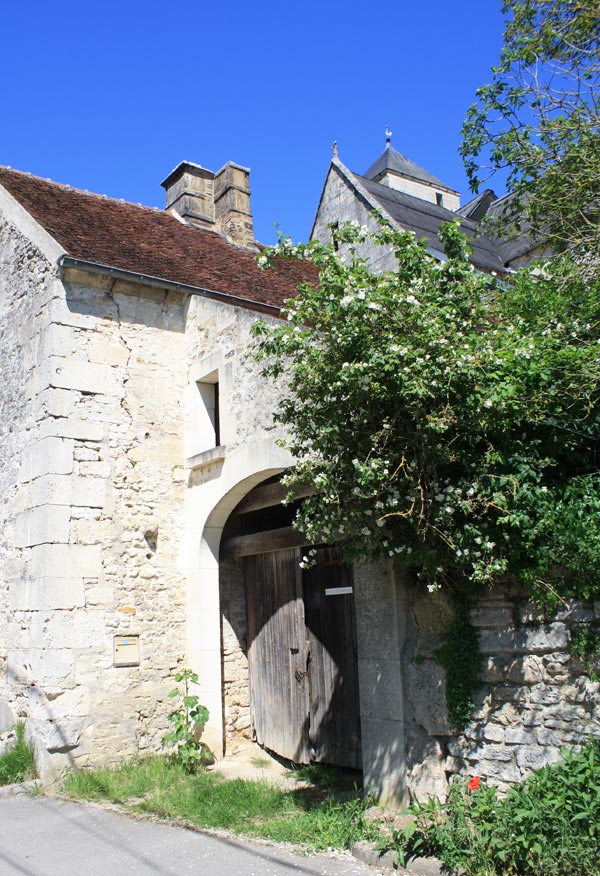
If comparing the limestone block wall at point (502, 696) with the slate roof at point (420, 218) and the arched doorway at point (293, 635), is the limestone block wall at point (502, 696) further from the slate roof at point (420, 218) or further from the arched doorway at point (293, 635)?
the slate roof at point (420, 218)

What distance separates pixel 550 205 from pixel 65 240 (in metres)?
4.96

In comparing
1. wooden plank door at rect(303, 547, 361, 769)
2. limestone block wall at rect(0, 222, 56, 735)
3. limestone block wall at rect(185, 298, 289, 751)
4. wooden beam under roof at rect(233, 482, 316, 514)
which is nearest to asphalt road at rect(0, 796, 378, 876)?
wooden plank door at rect(303, 547, 361, 769)

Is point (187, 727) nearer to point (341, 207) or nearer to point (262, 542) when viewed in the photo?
point (262, 542)

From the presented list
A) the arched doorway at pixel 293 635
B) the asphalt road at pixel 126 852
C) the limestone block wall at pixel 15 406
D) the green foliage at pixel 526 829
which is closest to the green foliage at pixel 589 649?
the green foliage at pixel 526 829

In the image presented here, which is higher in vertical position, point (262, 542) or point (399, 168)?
point (399, 168)

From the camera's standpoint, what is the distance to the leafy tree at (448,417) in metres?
4.29

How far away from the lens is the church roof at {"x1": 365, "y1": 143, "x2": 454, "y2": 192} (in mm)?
26594

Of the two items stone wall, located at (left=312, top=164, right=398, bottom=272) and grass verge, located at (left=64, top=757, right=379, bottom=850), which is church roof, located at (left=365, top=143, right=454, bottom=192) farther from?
grass verge, located at (left=64, top=757, right=379, bottom=850)

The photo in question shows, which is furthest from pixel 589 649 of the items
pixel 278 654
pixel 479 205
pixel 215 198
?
pixel 479 205

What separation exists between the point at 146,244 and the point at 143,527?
3691mm

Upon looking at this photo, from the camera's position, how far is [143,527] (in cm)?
762

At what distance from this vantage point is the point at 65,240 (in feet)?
26.4

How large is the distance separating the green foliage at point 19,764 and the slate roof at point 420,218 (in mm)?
9725

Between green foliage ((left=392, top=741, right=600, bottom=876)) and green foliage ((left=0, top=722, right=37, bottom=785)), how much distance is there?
3.89 m
